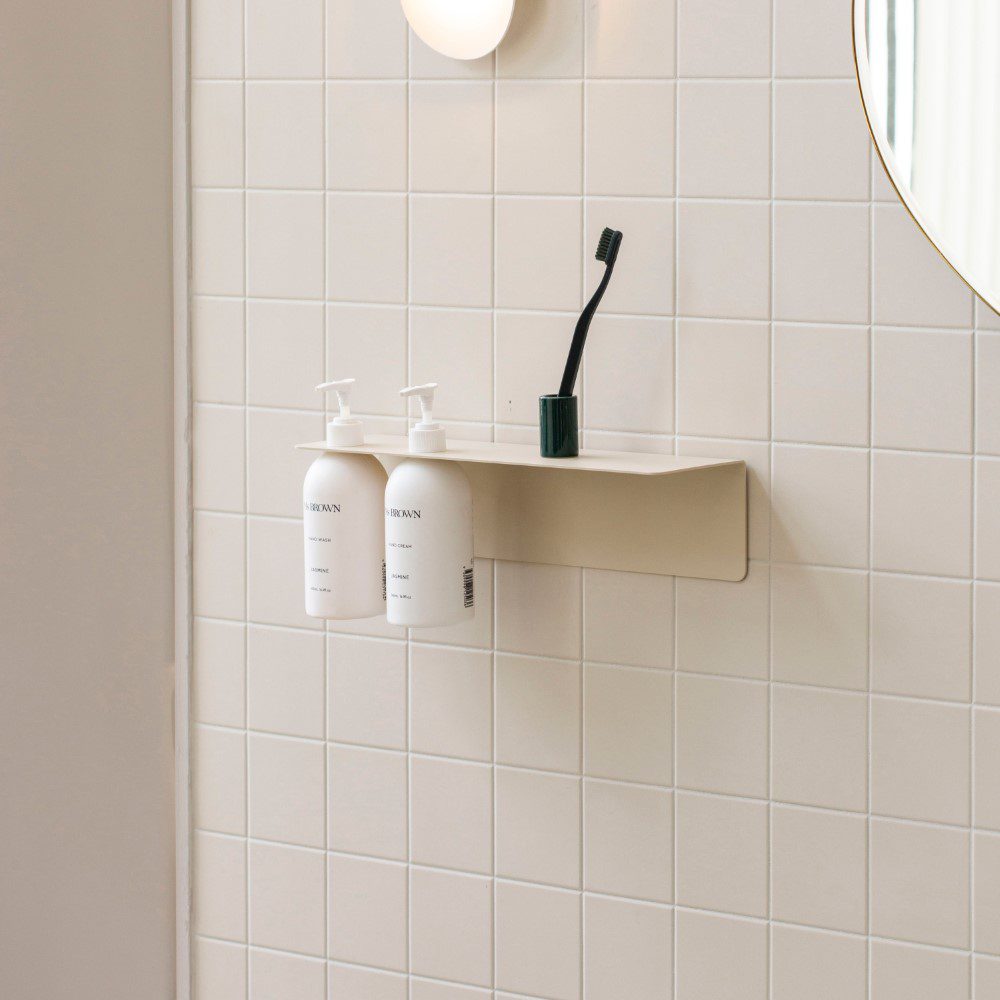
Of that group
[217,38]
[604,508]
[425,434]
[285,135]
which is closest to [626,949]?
[604,508]

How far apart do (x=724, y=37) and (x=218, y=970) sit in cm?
109

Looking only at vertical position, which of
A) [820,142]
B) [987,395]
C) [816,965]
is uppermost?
[820,142]

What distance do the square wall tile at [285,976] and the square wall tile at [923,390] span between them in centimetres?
81

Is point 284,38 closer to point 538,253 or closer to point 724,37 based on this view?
point 538,253

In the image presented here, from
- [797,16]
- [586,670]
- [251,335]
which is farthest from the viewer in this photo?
[251,335]

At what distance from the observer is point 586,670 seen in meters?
1.32

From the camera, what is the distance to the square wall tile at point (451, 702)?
4.48 ft

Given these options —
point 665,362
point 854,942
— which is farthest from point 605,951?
point 665,362

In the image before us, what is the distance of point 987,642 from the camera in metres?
1.16

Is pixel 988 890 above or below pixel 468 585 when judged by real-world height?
below

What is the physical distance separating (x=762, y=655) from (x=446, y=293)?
46 centimetres

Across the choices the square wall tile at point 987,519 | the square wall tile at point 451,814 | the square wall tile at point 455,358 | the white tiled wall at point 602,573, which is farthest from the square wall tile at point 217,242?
the square wall tile at point 987,519

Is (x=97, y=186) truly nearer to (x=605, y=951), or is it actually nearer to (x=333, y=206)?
(x=333, y=206)

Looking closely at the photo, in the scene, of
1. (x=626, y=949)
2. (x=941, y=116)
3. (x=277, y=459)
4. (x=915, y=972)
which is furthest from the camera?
(x=277, y=459)
